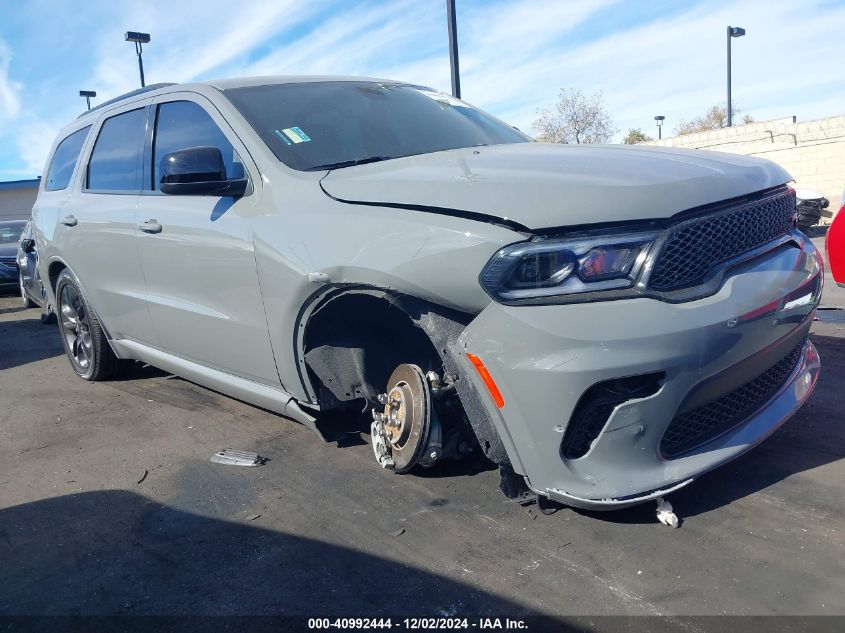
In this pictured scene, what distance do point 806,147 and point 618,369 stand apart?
24.7 m

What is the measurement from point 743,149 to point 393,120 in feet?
80.9

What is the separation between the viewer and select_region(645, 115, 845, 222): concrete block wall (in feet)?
74.7

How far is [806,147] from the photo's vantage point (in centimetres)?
2362

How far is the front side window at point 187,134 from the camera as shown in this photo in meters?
3.67

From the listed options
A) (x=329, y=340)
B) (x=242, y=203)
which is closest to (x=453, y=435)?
(x=329, y=340)

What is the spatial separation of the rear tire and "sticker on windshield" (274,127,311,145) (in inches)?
97.6

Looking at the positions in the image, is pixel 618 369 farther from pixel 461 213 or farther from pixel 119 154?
pixel 119 154

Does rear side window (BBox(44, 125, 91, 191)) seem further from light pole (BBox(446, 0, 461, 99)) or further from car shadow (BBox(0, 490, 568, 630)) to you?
light pole (BBox(446, 0, 461, 99))

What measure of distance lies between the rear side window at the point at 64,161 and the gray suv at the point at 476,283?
4.99ft

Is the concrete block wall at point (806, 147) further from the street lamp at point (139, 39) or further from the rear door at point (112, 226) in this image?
the rear door at point (112, 226)

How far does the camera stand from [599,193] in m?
2.44

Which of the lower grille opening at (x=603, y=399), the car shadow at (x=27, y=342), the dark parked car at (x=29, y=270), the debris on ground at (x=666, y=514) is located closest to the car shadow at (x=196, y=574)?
the lower grille opening at (x=603, y=399)

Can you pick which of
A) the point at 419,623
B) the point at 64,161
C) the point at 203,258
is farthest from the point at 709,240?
the point at 64,161

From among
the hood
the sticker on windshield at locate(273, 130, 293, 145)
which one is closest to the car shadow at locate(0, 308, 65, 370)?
the sticker on windshield at locate(273, 130, 293, 145)
